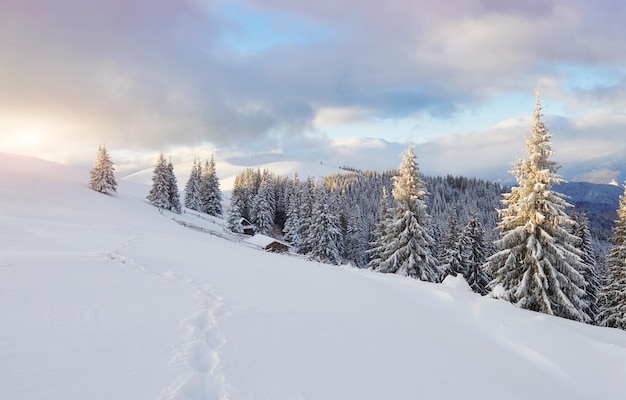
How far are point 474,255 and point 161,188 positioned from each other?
4747cm

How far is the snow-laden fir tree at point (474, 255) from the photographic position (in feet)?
114

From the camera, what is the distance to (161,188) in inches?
2244

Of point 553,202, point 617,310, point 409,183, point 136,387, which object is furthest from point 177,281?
point 617,310

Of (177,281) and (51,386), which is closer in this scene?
(51,386)

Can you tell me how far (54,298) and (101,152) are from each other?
51813mm

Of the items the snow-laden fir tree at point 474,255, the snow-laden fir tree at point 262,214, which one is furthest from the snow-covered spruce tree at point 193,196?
the snow-laden fir tree at point 474,255

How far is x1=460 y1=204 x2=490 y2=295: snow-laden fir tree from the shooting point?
34719mm

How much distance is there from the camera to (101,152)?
51438mm

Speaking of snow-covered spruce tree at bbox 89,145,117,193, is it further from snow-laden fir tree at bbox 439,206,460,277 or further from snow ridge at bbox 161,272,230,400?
snow ridge at bbox 161,272,230,400

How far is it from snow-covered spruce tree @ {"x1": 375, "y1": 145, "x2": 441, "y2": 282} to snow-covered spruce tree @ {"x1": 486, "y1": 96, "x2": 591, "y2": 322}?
8440mm

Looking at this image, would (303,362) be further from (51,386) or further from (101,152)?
(101,152)

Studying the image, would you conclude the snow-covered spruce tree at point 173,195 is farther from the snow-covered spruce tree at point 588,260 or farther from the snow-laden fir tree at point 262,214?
the snow-covered spruce tree at point 588,260

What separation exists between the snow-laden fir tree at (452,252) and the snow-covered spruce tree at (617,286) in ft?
38.0

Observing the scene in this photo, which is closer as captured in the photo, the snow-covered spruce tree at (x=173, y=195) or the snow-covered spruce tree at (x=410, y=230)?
the snow-covered spruce tree at (x=410, y=230)
